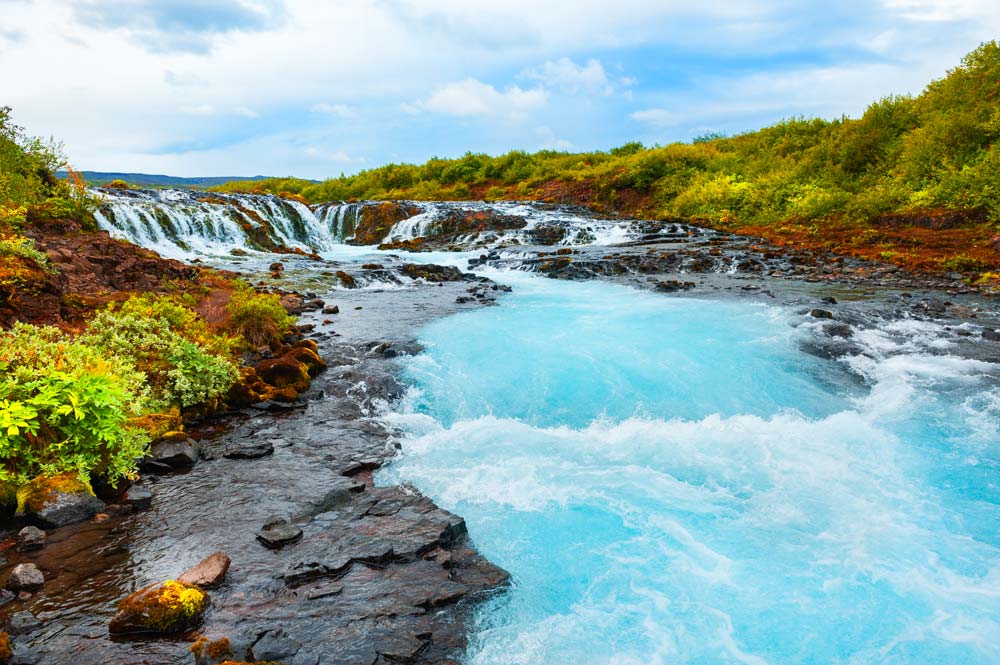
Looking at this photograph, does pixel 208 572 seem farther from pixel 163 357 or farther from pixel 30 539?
pixel 163 357

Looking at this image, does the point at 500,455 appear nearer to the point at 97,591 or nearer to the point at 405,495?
the point at 405,495

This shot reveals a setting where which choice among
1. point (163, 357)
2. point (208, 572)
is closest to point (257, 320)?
point (163, 357)

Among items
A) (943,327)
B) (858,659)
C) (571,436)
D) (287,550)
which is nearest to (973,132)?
(943,327)

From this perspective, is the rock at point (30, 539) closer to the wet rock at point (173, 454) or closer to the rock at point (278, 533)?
the wet rock at point (173, 454)

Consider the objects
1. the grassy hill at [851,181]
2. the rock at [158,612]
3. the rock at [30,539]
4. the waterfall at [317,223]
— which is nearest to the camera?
the rock at [158,612]

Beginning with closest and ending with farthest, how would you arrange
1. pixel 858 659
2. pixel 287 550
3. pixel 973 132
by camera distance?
pixel 858 659 → pixel 287 550 → pixel 973 132

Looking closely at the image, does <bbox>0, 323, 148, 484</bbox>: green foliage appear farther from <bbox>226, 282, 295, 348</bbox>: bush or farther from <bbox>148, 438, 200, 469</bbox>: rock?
<bbox>226, 282, 295, 348</bbox>: bush

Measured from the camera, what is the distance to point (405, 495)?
19.4ft

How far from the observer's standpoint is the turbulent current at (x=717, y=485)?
432 cm

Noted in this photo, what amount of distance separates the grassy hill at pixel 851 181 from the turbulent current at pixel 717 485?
9722mm

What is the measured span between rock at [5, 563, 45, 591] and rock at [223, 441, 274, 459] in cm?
242

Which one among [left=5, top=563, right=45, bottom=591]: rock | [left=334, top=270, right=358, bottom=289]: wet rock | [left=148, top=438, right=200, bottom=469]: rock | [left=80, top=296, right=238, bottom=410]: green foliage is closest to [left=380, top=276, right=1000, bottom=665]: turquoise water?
[left=148, top=438, right=200, bottom=469]: rock

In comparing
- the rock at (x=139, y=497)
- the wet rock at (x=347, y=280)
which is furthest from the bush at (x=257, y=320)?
the wet rock at (x=347, y=280)

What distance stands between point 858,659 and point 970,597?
136cm
